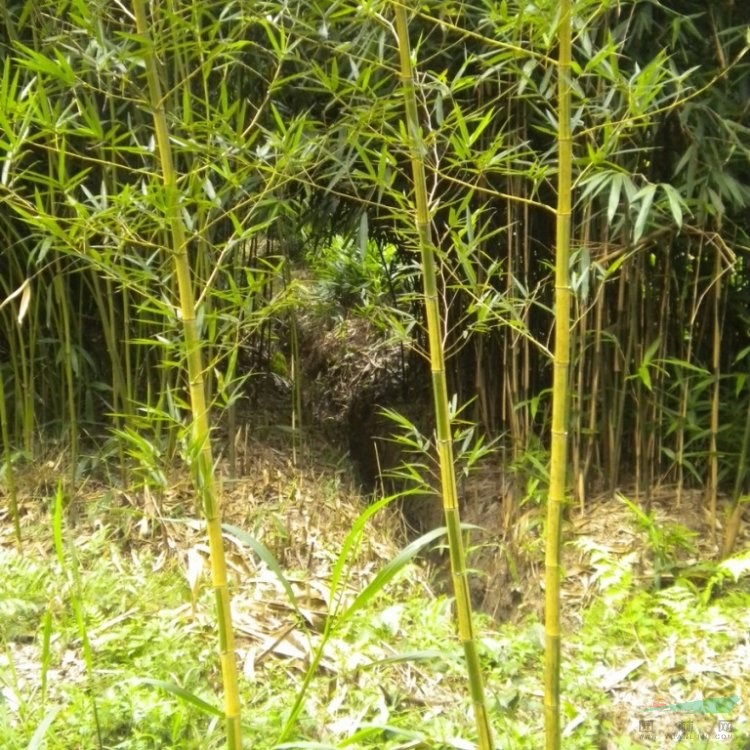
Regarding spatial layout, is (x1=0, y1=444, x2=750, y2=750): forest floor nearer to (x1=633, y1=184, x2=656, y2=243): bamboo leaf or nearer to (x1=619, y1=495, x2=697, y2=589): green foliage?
(x1=619, y1=495, x2=697, y2=589): green foliage

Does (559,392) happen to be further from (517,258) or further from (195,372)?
(517,258)

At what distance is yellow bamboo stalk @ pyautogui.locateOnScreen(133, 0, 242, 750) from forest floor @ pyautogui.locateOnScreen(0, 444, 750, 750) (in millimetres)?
68

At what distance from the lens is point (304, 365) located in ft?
12.5

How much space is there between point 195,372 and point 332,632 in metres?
0.51

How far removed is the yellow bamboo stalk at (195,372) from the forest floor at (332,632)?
7cm

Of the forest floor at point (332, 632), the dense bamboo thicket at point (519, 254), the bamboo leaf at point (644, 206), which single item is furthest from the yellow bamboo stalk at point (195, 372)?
the bamboo leaf at point (644, 206)

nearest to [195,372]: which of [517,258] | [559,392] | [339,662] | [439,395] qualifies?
[439,395]

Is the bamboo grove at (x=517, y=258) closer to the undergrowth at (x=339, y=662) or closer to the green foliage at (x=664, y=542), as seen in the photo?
the green foliage at (x=664, y=542)

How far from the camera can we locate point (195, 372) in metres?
1.04

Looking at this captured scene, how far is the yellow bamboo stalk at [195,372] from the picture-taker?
100cm

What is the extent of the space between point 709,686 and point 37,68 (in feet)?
5.54

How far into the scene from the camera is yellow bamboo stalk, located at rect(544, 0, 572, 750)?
3.46ft

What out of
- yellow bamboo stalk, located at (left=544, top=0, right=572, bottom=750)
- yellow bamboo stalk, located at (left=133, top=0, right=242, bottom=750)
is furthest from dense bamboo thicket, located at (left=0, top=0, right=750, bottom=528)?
yellow bamboo stalk, located at (left=133, top=0, right=242, bottom=750)

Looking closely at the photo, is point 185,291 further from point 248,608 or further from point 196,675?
point 248,608
